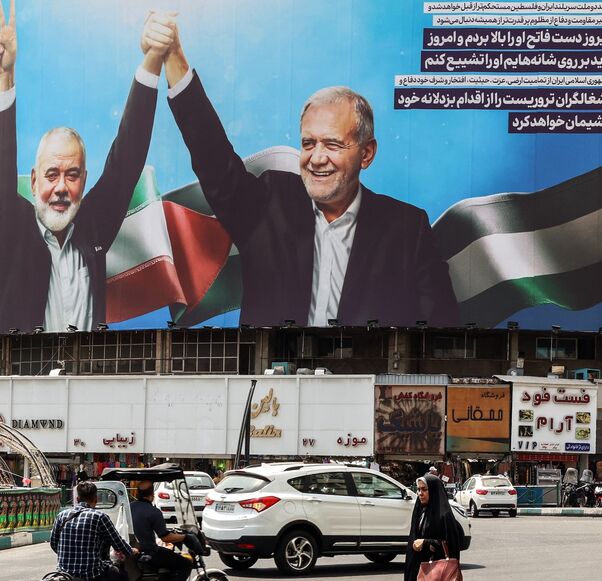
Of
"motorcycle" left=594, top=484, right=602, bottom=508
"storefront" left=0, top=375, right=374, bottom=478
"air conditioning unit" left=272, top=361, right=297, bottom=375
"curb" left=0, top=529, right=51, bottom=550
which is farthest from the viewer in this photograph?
"air conditioning unit" left=272, top=361, right=297, bottom=375

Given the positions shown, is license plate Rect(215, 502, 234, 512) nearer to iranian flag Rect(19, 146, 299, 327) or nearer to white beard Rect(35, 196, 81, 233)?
iranian flag Rect(19, 146, 299, 327)

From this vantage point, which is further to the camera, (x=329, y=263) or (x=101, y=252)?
(x=101, y=252)

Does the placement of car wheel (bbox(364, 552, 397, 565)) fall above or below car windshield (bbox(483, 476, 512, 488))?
above

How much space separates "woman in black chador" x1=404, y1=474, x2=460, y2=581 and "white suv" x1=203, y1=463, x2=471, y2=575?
528cm

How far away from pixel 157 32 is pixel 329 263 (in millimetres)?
15694

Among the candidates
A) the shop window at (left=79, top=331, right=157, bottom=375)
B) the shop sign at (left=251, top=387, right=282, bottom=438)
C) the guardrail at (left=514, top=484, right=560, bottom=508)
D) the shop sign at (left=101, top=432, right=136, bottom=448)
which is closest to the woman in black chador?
the guardrail at (left=514, top=484, right=560, bottom=508)

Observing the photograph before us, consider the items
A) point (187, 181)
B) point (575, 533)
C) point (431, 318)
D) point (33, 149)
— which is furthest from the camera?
point (33, 149)

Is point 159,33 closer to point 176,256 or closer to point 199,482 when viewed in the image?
point 176,256

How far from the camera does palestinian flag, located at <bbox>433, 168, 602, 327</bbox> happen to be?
189ft

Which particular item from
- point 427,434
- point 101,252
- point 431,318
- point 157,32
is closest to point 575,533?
point 427,434

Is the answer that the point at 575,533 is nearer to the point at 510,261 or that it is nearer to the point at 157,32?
the point at 510,261

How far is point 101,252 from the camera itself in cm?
6231

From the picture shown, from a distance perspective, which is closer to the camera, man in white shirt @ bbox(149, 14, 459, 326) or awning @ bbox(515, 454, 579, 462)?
awning @ bbox(515, 454, 579, 462)

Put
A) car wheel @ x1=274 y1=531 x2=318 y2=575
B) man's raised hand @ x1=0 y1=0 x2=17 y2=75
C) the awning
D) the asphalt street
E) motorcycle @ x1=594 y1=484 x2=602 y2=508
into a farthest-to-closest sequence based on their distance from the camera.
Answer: man's raised hand @ x1=0 y1=0 x2=17 y2=75 → the awning → motorcycle @ x1=594 y1=484 x2=602 y2=508 → car wheel @ x1=274 y1=531 x2=318 y2=575 → the asphalt street
